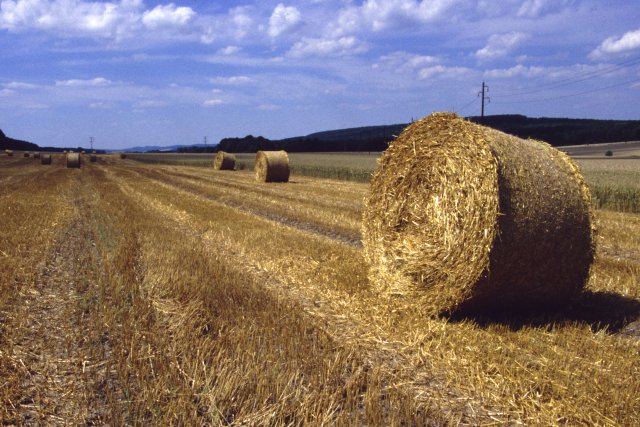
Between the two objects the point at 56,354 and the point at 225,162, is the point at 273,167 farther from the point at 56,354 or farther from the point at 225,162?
the point at 56,354

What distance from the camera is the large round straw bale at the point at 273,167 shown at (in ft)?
88.5

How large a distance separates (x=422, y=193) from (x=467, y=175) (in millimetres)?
807

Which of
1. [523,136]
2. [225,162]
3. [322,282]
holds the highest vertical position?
[523,136]

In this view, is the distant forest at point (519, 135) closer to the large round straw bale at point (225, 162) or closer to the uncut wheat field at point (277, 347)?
the large round straw bale at point (225, 162)

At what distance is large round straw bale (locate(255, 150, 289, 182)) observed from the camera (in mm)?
26969

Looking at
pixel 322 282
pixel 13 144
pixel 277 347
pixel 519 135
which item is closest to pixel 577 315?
pixel 322 282

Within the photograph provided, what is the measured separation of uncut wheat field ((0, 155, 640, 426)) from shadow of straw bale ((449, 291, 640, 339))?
0.09ft

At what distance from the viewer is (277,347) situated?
15.8 feet

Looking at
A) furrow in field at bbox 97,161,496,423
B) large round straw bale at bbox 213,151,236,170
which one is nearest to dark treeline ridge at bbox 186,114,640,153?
large round straw bale at bbox 213,151,236,170

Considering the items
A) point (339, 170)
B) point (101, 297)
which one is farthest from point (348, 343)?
point (339, 170)

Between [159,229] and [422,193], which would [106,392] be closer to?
[422,193]

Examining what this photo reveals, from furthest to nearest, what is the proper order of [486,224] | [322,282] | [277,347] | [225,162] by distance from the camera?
1. [225,162]
2. [322,282]
3. [486,224]
4. [277,347]

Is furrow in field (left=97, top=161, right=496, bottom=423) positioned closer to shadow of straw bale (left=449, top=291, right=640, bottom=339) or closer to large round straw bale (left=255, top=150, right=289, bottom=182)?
shadow of straw bale (left=449, top=291, right=640, bottom=339)

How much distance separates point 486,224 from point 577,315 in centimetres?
152
